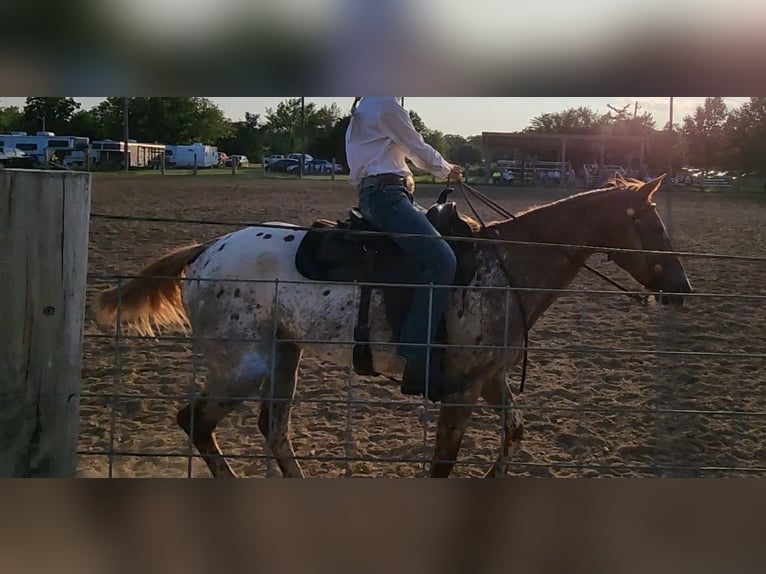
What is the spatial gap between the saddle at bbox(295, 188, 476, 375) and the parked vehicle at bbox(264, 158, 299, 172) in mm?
14559

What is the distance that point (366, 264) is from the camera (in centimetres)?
332

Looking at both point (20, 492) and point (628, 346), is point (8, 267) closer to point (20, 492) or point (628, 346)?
point (20, 492)

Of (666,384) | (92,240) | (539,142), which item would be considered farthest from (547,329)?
(539,142)

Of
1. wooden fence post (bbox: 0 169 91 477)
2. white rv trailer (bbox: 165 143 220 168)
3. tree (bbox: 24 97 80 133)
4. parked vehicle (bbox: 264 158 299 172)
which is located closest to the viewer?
wooden fence post (bbox: 0 169 91 477)

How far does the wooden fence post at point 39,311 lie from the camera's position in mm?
1903

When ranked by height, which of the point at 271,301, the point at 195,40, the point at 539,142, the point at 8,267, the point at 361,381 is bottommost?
the point at 361,381

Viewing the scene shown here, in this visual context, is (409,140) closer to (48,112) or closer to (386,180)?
(386,180)

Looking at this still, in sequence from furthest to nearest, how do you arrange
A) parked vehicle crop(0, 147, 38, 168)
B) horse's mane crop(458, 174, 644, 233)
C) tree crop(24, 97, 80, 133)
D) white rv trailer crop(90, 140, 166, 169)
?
1. white rv trailer crop(90, 140, 166, 169)
2. horse's mane crop(458, 174, 644, 233)
3. parked vehicle crop(0, 147, 38, 168)
4. tree crop(24, 97, 80, 133)

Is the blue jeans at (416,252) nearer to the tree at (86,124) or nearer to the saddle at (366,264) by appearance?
the saddle at (366,264)

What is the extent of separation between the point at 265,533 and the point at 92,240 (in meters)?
7.69

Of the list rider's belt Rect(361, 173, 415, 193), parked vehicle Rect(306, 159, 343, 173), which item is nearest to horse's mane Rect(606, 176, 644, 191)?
rider's belt Rect(361, 173, 415, 193)

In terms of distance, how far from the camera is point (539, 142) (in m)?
14.8

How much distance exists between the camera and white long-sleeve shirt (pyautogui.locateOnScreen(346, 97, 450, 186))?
3.06 metres

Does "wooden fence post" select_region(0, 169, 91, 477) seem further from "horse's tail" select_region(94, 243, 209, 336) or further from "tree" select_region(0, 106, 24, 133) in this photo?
"horse's tail" select_region(94, 243, 209, 336)
